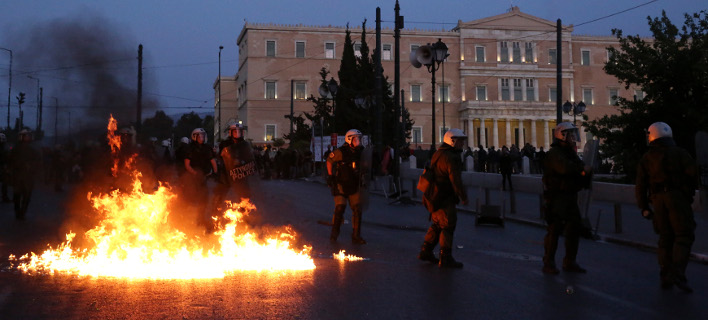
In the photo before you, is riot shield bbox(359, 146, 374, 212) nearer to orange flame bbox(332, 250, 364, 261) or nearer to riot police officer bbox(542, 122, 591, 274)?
orange flame bbox(332, 250, 364, 261)

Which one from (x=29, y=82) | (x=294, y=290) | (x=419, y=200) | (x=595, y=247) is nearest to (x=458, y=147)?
(x=294, y=290)

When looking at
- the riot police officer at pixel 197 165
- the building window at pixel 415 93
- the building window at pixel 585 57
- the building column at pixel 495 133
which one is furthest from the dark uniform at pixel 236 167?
the building window at pixel 585 57

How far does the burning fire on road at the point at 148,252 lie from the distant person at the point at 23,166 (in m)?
4.39

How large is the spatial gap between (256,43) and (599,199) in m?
59.9

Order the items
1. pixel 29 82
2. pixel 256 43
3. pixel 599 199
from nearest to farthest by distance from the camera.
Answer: pixel 29 82, pixel 599 199, pixel 256 43

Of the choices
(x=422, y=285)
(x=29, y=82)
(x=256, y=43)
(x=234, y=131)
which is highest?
(x=256, y=43)

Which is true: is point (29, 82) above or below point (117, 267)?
above

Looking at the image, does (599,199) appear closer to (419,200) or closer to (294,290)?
(419,200)

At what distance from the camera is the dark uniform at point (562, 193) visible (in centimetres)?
757

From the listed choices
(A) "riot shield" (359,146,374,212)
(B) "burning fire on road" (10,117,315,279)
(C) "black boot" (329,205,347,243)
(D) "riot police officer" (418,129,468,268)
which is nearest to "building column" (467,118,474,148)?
(A) "riot shield" (359,146,374,212)

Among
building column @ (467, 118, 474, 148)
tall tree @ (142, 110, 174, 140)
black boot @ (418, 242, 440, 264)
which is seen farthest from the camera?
building column @ (467, 118, 474, 148)

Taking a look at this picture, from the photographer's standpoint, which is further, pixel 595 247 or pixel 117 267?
pixel 595 247

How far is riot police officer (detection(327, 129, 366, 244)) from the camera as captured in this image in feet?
Answer: 33.6

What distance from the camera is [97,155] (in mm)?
10969
